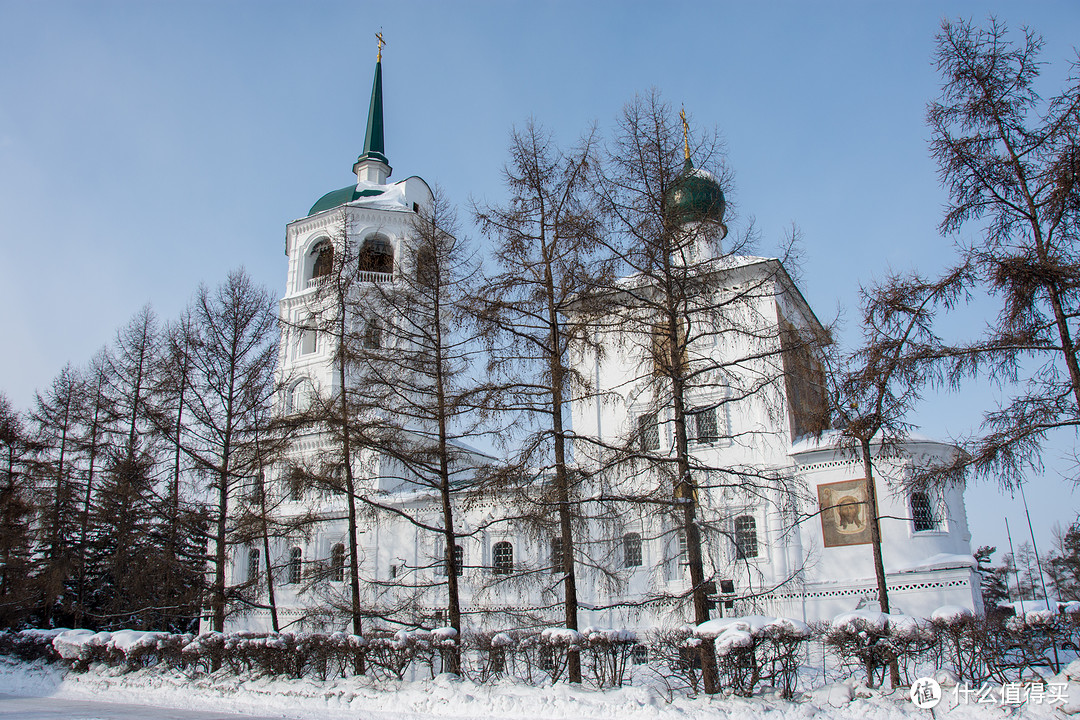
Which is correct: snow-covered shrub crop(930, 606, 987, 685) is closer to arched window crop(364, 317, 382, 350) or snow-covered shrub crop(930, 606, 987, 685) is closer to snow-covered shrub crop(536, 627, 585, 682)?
snow-covered shrub crop(536, 627, 585, 682)

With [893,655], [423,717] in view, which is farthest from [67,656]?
[893,655]

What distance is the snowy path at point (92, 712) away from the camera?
9297 mm

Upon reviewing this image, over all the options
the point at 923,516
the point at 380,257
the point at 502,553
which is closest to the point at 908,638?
the point at 923,516

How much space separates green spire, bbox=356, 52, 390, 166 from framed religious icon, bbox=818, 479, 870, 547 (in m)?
22.5

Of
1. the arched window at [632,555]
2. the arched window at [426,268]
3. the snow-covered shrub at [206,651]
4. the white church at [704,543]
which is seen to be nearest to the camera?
the snow-covered shrub at [206,651]

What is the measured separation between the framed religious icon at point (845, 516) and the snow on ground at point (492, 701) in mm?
10084

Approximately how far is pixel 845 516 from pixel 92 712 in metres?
15.9

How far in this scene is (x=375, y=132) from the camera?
32.9m

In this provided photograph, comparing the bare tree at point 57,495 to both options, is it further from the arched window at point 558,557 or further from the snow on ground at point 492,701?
the arched window at point 558,557

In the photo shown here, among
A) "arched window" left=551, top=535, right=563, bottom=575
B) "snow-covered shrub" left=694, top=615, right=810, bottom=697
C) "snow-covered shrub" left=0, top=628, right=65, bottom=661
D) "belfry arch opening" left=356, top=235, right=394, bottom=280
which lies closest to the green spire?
"belfry arch opening" left=356, top=235, right=394, bottom=280

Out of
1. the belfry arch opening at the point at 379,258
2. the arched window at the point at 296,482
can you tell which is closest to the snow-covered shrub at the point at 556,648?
the arched window at the point at 296,482

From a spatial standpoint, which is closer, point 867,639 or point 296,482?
point 867,639

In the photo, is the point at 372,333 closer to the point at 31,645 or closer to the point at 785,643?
the point at 785,643

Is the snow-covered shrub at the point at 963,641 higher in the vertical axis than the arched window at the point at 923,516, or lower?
lower
